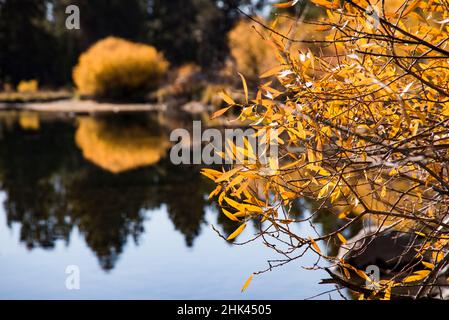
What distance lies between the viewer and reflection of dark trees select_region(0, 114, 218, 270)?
770 centimetres

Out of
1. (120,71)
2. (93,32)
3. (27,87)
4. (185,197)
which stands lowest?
(185,197)

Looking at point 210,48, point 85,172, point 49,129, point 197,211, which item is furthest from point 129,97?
point 197,211

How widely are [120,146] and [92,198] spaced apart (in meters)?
5.66

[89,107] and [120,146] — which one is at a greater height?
[89,107]

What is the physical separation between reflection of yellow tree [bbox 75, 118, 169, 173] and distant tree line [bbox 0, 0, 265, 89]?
62.4 feet

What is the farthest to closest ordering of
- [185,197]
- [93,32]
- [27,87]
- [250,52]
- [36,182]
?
[93,32]
[27,87]
[250,52]
[36,182]
[185,197]

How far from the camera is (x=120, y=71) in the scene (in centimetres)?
3016

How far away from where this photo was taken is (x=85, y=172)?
12141mm

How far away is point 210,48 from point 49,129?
61.7ft

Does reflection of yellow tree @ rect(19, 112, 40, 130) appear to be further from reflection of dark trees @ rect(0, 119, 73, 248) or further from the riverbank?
the riverbank

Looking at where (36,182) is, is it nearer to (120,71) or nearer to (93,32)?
(120,71)

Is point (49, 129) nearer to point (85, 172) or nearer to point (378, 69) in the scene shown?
point (85, 172)

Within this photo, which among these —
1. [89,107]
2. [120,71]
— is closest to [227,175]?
[120,71]

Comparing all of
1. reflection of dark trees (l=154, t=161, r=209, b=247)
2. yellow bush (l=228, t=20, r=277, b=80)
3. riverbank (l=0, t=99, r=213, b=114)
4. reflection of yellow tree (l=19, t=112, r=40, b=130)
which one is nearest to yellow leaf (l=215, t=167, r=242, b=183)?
reflection of dark trees (l=154, t=161, r=209, b=247)
